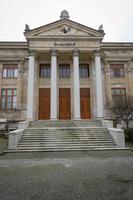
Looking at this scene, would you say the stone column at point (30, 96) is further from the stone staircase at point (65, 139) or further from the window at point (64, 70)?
the window at point (64, 70)

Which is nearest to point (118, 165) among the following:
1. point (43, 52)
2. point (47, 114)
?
point (47, 114)

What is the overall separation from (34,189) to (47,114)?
15398 millimetres

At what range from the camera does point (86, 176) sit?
5.08m

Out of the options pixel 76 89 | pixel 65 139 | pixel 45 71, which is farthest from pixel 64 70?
pixel 65 139

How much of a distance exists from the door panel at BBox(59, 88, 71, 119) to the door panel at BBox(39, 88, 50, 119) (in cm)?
166

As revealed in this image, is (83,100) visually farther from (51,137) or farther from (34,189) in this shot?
(34,189)

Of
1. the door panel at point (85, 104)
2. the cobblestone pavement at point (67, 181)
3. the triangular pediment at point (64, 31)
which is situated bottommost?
the cobblestone pavement at point (67, 181)

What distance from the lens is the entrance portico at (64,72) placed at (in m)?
17.3

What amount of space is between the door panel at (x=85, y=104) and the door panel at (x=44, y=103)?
460 cm

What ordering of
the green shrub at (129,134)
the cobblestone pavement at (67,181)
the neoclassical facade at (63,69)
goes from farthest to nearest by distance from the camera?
1. the neoclassical facade at (63,69)
2. the green shrub at (129,134)
3. the cobblestone pavement at (67,181)

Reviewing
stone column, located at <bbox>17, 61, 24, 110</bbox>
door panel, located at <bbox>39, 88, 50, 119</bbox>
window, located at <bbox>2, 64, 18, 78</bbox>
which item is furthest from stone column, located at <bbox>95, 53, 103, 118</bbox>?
window, located at <bbox>2, 64, 18, 78</bbox>

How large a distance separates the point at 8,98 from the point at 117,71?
15.6 metres

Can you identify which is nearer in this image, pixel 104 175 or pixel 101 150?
pixel 104 175

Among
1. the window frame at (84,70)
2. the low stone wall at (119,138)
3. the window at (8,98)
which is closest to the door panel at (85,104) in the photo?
the window frame at (84,70)
